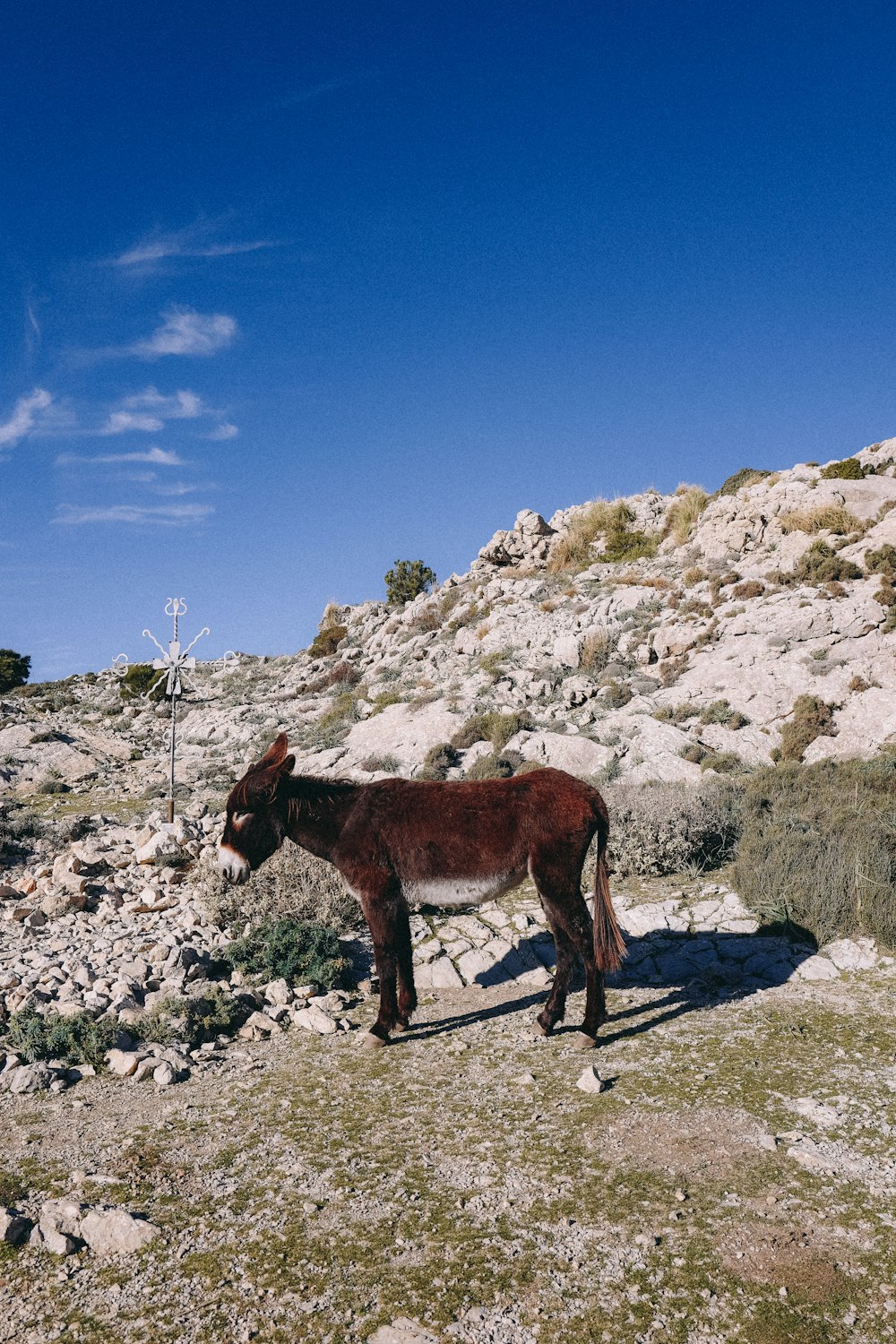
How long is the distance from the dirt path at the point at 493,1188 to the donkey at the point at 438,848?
70 centimetres

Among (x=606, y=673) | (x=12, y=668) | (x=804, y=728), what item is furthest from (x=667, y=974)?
(x=12, y=668)

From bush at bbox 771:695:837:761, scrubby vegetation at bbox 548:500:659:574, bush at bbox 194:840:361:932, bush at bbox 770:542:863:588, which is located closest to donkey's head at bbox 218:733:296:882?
bush at bbox 194:840:361:932

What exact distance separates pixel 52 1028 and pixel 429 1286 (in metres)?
4.50

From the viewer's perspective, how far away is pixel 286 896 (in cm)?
972

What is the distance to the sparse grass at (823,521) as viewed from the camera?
27.0 m

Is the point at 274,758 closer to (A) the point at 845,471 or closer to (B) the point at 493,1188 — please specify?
(B) the point at 493,1188

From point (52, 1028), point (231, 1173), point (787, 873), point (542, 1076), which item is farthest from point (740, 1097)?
point (52, 1028)

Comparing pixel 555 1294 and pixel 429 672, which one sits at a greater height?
pixel 429 672

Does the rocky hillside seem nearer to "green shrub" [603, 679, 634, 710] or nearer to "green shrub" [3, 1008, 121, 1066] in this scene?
"green shrub" [603, 679, 634, 710]

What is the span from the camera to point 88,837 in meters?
14.3

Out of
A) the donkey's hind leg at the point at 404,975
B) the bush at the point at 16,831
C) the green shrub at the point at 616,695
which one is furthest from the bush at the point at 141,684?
the donkey's hind leg at the point at 404,975

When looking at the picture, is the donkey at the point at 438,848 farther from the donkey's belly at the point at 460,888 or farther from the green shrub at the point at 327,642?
the green shrub at the point at 327,642

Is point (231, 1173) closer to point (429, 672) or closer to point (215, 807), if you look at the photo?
point (215, 807)

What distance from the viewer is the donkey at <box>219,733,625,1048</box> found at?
6547mm
